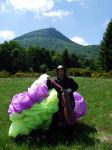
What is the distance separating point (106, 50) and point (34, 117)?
67247 mm

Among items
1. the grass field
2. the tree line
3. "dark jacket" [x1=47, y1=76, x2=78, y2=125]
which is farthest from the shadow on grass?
the tree line

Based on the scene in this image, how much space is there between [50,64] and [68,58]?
6768 millimetres

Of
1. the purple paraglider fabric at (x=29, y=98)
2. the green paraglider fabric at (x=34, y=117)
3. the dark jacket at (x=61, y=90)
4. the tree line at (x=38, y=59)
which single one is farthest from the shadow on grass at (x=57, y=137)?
the tree line at (x=38, y=59)

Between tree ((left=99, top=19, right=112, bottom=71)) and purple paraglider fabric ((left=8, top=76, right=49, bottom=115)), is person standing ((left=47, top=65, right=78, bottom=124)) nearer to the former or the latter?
purple paraglider fabric ((left=8, top=76, right=49, bottom=115))

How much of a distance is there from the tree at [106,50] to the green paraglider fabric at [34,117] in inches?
2566

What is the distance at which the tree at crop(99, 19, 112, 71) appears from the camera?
77.1 metres

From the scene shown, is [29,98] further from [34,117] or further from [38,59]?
[38,59]

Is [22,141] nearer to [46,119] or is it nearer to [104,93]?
[46,119]

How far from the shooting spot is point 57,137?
12.1 m

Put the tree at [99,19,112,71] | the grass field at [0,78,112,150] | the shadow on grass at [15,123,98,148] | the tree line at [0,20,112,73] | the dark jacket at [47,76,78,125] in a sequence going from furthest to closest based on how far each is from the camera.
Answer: the tree line at [0,20,112,73] → the tree at [99,19,112,71] → the dark jacket at [47,76,78,125] → the shadow on grass at [15,123,98,148] → the grass field at [0,78,112,150]

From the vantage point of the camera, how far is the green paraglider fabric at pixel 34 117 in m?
11.8

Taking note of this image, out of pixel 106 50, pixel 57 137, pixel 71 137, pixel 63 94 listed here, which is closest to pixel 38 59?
pixel 106 50

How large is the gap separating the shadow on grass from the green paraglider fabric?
9.6 inches

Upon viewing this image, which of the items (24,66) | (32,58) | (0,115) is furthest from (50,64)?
(0,115)
